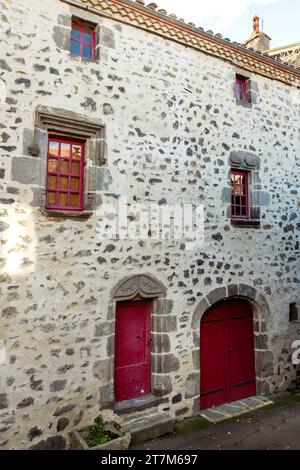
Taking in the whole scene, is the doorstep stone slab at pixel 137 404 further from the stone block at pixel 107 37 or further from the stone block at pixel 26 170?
the stone block at pixel 107 37

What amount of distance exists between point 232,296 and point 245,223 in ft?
5.02

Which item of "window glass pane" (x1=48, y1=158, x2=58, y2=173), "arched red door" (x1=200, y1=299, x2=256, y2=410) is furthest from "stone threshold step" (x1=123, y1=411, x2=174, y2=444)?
"window glass pane" (x1=48, y1=158, x2=58, y2=173)

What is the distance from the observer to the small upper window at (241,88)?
23.9 feet

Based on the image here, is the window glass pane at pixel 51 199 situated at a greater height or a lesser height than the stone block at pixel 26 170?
lesser

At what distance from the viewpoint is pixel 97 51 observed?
5.47 metres

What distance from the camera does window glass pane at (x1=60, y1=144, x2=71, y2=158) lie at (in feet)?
17.0

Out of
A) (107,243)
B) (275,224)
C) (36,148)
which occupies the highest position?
(36,148)

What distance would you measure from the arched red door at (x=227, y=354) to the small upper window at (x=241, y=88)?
A: 4465 mm

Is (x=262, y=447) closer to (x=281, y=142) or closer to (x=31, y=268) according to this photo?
(x=31, y=268)

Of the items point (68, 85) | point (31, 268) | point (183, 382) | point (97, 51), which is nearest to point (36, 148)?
point (68, 85)

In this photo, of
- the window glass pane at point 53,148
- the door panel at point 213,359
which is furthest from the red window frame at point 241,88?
the door panel at point 213,359

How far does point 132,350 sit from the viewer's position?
220 inches

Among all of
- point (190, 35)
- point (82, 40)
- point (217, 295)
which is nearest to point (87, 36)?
point (82, 40)

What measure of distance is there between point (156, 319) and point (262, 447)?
2477 mm
